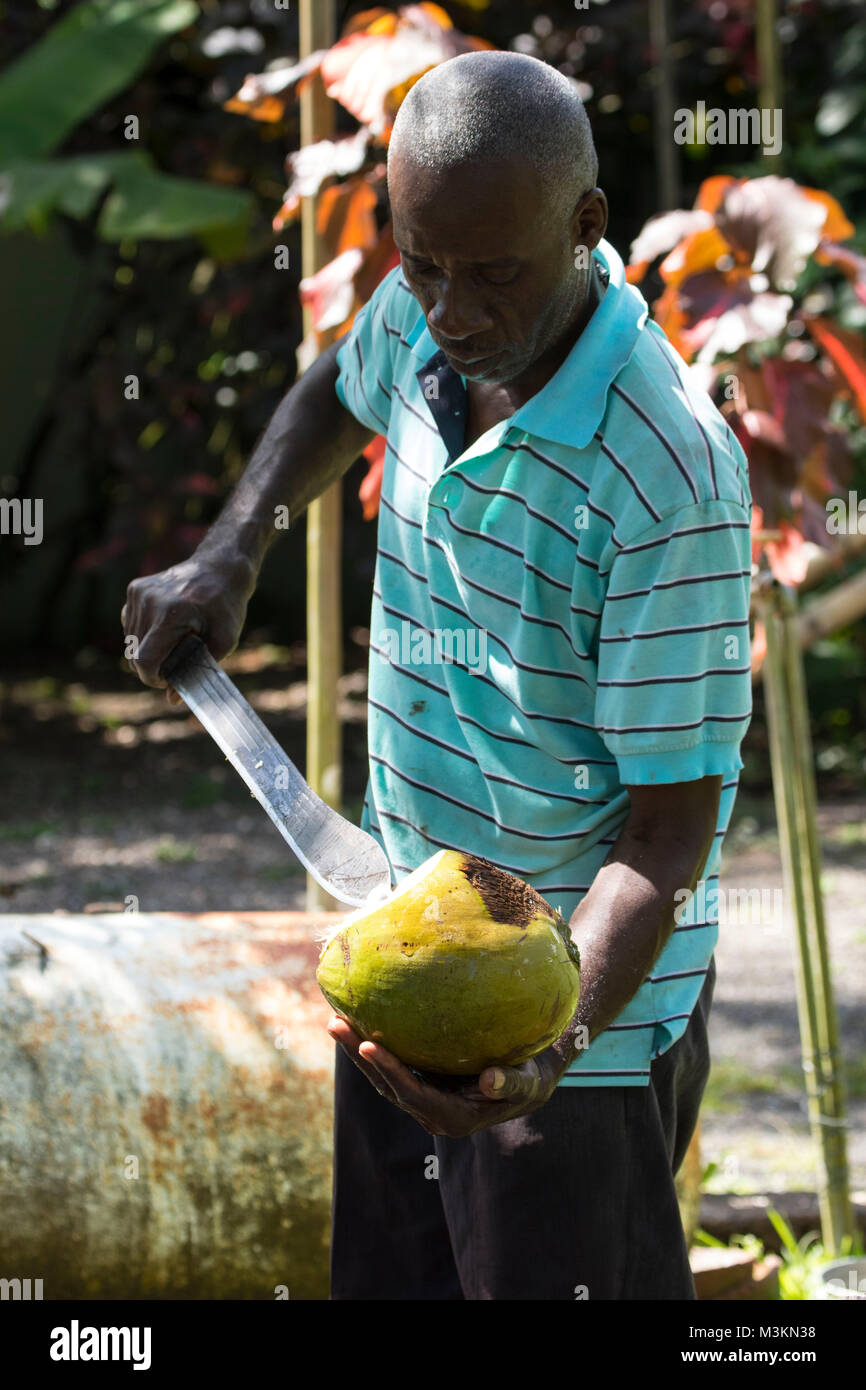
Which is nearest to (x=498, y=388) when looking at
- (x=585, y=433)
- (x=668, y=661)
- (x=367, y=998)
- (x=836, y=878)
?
(x=585, y=433)

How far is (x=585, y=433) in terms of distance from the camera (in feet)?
5.07

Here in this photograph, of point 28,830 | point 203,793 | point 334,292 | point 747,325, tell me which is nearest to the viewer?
point 747,325

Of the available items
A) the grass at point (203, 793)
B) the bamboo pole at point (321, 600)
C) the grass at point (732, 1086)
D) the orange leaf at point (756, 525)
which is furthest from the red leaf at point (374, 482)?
the grass at point (203, 793)

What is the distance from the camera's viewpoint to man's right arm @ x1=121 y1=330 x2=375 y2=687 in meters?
1.82

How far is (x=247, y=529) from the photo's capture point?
197 cm

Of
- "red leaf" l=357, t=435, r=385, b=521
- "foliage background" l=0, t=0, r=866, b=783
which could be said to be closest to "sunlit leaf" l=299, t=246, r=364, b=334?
"red leaf" l=357, t=435, r=385, b=521

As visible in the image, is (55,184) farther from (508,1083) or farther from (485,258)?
(508,1083)

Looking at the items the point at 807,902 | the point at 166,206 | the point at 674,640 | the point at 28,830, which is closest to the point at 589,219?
the point at 674,640

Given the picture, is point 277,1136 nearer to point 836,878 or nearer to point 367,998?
point 367,998

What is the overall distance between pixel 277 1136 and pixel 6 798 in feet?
14.2

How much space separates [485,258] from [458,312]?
0.19 ft

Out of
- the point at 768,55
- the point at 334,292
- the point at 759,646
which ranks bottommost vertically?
the point at 759,646

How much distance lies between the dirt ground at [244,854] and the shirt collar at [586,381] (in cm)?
168

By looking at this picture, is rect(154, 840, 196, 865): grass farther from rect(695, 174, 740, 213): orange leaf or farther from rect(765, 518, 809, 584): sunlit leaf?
rect(695, 174, 740, 213): orange leaf
